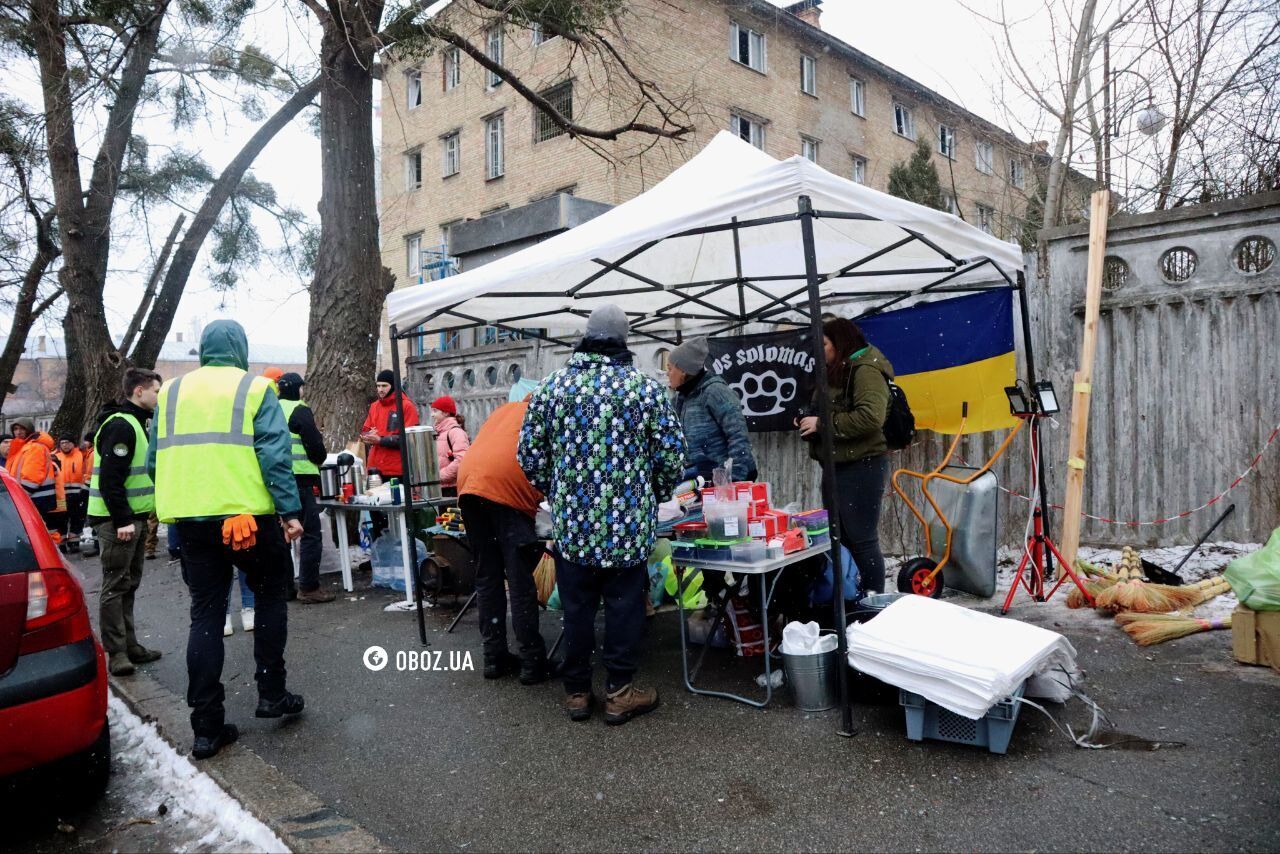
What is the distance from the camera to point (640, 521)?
12.3 ft

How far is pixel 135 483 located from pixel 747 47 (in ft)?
74.1

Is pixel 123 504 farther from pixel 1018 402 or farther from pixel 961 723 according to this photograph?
pixel 1018 402

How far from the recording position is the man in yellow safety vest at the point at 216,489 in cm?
365

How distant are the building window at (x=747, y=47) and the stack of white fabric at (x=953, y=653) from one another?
22.2 m

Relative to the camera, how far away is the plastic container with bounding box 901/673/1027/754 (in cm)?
321

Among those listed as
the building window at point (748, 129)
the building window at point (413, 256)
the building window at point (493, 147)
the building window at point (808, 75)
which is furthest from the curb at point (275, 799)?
the building window at point (808, 75)

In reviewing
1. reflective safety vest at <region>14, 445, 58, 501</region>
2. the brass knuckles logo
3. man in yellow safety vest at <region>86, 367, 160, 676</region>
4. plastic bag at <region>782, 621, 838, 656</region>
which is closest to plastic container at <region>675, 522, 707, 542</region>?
plastic bag at <region>782, 621, 838, 656</region>

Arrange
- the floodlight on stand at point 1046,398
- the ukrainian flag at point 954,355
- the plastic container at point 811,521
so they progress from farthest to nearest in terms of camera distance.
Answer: the ukrainian flag at point 954,355 < the floodlight on stand at point 1046,398 < the plastic container at point 811,521

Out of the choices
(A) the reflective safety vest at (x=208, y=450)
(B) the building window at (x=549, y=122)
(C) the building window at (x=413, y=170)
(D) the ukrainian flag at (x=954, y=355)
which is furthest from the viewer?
(C) the building window at (x=413, y=170)

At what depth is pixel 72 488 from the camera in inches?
488

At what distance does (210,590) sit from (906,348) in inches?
196

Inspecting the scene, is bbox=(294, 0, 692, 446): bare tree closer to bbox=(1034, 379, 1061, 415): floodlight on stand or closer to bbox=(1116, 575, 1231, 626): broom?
bbox=(1034, 379, 1061, 415): floodlight on stand

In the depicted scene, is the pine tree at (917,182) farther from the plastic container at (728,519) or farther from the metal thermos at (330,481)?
the plastic container at (728,519)
